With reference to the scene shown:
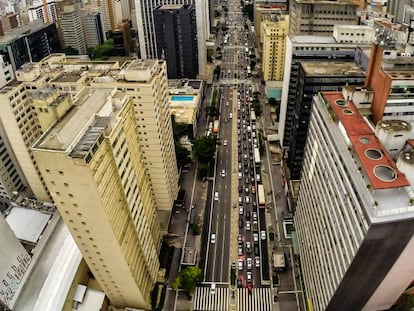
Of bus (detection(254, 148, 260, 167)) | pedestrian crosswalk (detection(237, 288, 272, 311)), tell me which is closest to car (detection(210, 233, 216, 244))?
pedestrian crosswalk (detection(237, 288, 272, 311))

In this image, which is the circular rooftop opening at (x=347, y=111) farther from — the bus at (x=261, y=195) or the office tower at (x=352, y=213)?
the bus at (x=261, y=195)

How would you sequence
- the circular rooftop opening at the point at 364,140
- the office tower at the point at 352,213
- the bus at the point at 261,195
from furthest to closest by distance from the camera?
the bus at the point at 261,195
the circular rooftop opening at the point at 364,140
the office tower at the point at 352,213

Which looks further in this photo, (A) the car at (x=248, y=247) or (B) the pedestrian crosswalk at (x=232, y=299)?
(A) the car at (x=248, y=247)

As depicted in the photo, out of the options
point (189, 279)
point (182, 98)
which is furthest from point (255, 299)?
point (182, 98)

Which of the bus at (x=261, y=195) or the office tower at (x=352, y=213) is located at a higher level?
the office tower at (x=352, y=213)

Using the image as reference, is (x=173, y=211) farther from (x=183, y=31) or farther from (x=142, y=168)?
(x=183, y=31)

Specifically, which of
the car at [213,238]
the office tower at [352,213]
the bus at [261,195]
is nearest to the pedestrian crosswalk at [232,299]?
the office tower at [352,213]

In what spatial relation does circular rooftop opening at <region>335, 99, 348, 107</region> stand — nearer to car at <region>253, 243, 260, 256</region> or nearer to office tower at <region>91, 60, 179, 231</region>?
office tower at <region>91, 60, 179, 231</region>

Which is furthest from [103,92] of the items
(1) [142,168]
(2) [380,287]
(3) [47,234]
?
(2) [380,287]

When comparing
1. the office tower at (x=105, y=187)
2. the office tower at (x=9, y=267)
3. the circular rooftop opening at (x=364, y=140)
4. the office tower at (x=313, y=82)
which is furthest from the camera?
the office tower at (x=313, y=82)
